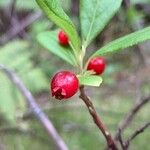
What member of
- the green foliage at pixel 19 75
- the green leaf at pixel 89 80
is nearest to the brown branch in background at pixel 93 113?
the green leaf at pixel 89 80

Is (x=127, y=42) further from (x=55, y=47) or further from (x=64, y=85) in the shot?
(x=55, y=47)

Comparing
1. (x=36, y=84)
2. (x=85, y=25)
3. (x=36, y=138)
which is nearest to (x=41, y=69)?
(x=36, y=84)

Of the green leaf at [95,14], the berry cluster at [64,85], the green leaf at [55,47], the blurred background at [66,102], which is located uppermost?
the berry cluster at [64,85]

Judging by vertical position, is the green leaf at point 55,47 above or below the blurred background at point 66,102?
above

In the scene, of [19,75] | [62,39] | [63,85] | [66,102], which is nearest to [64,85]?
[63,85]

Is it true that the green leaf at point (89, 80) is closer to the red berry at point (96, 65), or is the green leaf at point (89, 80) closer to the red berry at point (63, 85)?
the red berry at point (63, 85)

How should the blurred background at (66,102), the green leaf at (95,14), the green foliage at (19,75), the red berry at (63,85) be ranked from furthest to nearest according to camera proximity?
the green foliage at (19,75)
the blurred background at (66,102)
the green leaf at (95,14)
the red berry at (63,85)

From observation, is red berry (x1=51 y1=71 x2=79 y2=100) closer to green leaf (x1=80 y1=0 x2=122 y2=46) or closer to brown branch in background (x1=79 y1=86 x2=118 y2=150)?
brown branch in background (x1=79 y1=86 x2=118 y2=150)
